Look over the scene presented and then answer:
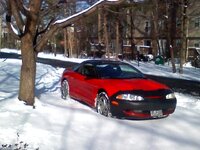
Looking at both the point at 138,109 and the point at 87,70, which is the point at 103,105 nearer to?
the point at 138,109

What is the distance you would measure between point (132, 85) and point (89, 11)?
2059mm

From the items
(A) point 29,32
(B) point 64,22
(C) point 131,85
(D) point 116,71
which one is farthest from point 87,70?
(A) point 29,32

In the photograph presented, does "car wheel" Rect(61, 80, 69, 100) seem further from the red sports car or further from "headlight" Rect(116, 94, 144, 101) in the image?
A: "headlight" Rect(116, 94, 144, 101)

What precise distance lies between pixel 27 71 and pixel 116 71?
2315mm

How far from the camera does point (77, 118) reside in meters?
8.30

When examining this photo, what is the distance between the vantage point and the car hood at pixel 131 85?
9.20 metres

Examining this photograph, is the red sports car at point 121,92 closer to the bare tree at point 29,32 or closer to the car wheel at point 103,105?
the car wheel at point 103,105

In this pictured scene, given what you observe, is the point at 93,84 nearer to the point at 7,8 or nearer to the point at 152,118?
the point at 152,118

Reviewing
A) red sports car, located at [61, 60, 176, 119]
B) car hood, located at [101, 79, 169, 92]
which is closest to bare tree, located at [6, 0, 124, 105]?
red sports car, located at [61, 60, 176, 119]

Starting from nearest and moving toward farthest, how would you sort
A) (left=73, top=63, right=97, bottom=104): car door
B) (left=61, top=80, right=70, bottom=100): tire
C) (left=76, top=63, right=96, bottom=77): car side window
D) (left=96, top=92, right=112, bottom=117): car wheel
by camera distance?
(left=96, top=92, right=112, bottom=117): car wheel → (left=73, top=63, right=97, bottom=104): car door → (left=76, top=63, right=96, bottom=77): car side window → (left=61, top=80, right=70, bottom=100): tire

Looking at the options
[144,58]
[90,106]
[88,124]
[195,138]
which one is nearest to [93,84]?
[90,106]

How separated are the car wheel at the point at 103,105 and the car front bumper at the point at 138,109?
0.19 metres

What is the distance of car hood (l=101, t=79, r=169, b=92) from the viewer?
9203mm

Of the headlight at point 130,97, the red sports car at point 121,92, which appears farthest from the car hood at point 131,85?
the headlight at point 130,97
